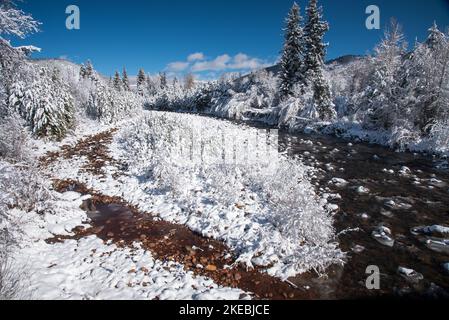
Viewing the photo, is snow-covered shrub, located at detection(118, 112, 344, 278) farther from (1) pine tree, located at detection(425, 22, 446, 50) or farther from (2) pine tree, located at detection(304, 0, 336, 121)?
(2) pine tree, located at detection(304, 0, 336, 121)

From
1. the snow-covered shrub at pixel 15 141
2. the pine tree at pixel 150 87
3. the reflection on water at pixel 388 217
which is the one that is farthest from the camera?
the pine tree at pixel 150 87

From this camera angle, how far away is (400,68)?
70.5 feet

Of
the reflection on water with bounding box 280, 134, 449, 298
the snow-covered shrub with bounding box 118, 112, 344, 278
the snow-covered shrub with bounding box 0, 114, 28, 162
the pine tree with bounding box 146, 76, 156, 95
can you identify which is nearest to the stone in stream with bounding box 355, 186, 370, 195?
the reflection on water with bounding box 280, 134, 449, 298

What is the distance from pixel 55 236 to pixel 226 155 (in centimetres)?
793

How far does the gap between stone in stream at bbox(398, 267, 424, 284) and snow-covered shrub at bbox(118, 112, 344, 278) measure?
4.22ft

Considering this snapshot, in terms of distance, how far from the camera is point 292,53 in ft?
112

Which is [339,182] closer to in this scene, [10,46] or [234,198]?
[234,198]

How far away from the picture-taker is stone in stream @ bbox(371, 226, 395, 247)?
291 inches

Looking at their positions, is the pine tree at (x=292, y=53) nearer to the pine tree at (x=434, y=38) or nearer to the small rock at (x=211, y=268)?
the pine tree at (x=434, y=38)

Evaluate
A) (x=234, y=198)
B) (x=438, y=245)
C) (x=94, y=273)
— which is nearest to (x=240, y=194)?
(x=234, y=198)

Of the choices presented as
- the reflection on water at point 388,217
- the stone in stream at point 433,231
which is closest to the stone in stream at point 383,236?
the reflection on water at point 388,217

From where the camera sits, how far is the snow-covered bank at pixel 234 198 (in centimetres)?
686
